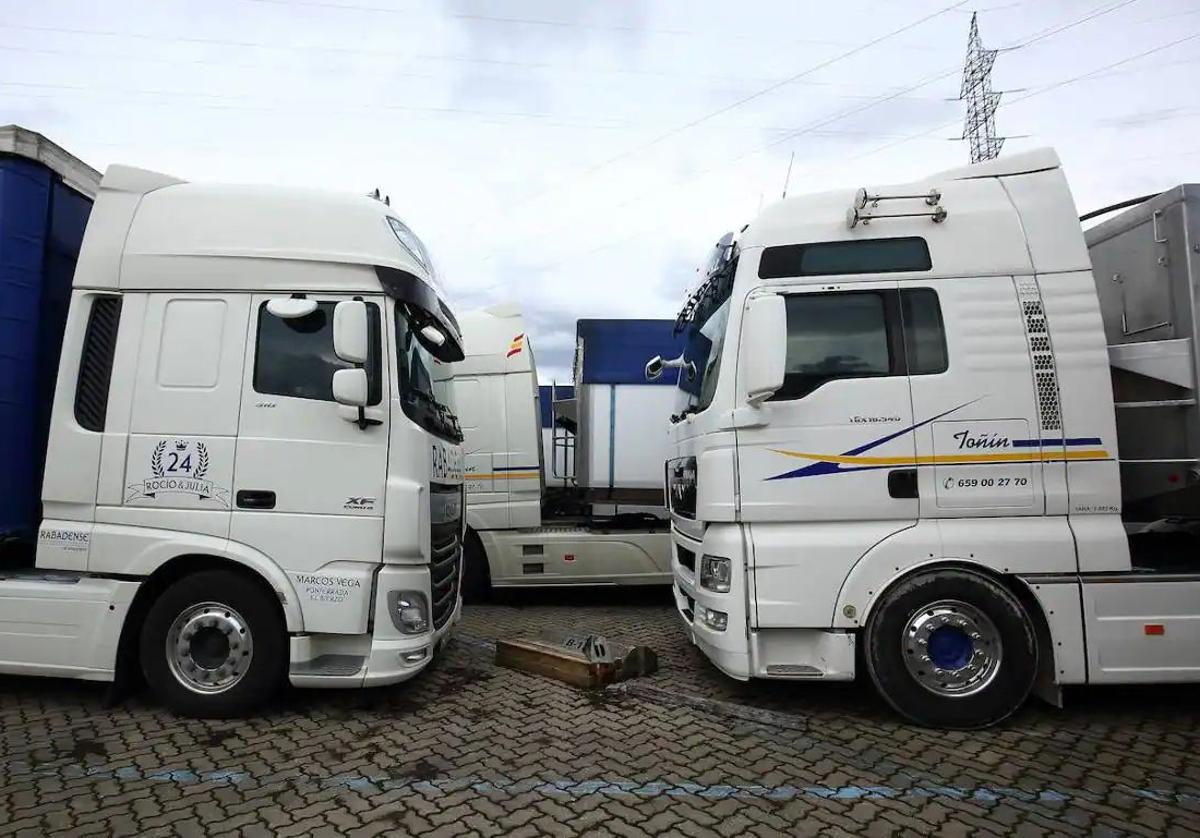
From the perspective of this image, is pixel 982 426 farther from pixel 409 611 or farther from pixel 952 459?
pixel 409 611

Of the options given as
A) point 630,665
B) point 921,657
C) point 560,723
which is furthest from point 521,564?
point 921,657

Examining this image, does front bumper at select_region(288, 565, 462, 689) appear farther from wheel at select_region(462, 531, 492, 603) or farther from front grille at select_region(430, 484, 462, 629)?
wheel at select_region(462, 531, 492, 603)

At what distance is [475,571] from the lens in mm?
7938

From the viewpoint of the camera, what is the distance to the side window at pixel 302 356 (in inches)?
169

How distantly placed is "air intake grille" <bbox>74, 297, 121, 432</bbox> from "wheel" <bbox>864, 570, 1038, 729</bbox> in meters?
4.85

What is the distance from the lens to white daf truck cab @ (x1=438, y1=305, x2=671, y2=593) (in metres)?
7.77

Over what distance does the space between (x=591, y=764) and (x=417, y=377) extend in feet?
8.59

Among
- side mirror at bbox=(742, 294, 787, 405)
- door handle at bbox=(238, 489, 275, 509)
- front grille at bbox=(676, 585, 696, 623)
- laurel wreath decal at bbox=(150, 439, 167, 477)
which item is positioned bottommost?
front grille at bbox=(676, 585, 696, 623)

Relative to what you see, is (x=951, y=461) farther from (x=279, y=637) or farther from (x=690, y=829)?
(x=279, y=637)

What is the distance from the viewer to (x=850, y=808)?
322cm

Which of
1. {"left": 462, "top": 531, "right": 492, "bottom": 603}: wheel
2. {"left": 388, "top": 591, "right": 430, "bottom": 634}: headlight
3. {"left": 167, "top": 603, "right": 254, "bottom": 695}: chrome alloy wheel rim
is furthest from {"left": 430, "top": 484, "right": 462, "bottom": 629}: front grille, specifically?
{"left": 462, "top": 531, "right": 492, "bottom": 603}: wheel

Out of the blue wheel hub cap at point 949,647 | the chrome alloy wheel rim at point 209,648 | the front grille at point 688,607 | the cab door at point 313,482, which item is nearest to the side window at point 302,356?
the cab door at point 313,482

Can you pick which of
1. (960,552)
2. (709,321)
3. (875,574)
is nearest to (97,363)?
(709,321)

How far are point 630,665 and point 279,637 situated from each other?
2.41 m
